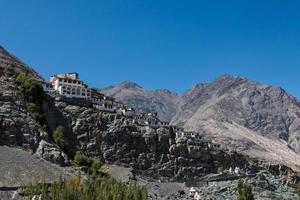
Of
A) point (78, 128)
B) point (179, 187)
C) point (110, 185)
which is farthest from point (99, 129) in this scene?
point (110, 185)

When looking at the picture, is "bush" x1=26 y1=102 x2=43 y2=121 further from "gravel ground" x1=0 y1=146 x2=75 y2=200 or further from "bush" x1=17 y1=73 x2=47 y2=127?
"gravel ground" x1=0 y1=146 x2=75 y2=200

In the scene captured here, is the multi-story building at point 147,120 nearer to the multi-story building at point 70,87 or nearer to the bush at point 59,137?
the multi-story building at point 70,87

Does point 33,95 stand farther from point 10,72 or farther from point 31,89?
point 10,72

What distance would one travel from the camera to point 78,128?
385 ft

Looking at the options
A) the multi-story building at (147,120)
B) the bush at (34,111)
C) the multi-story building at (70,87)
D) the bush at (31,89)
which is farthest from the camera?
the multi-story building at (147,120)

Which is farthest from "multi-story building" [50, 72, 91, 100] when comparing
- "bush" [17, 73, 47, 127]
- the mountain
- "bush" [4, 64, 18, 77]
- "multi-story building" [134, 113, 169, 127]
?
the mountain

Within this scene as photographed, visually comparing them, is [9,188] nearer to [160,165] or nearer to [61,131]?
[61,131]

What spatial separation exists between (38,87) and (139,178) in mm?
30819

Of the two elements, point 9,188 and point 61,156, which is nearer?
point 9,188

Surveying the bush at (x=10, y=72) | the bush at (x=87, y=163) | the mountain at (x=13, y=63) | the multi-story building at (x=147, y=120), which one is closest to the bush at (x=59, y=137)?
the bush at (x=87, y=163)

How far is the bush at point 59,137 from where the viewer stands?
348ft

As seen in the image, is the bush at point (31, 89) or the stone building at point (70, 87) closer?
the bush at point (31, 89)

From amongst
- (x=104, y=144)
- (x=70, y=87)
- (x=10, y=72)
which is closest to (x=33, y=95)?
(x=10, y=72)

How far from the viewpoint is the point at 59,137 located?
107438 millimetres
